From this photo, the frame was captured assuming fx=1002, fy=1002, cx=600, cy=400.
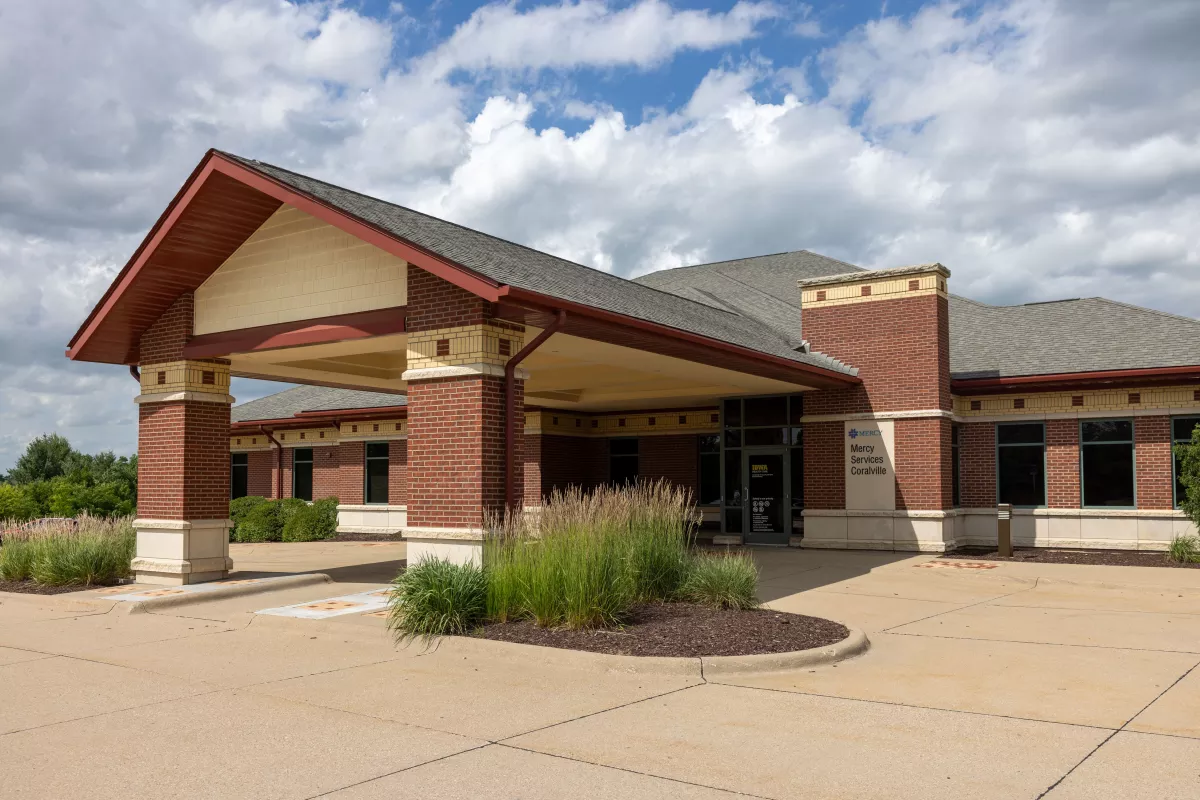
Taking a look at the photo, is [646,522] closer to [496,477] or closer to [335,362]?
[496,477]

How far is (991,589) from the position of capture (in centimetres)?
1375

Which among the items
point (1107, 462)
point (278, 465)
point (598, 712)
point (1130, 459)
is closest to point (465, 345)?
point (598, 712)

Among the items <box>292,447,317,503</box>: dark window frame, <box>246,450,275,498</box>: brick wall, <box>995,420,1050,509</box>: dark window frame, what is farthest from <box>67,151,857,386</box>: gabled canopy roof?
<box>246,450,275,498</box>: brick wall

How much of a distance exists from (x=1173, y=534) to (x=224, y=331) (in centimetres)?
1674

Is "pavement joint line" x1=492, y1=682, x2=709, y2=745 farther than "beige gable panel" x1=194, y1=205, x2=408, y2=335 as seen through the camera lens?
No

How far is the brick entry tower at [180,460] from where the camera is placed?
14.4 meters

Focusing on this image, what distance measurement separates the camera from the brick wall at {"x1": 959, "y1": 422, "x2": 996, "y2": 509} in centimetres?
2017

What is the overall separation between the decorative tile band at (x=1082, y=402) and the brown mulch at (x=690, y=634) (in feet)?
38.0

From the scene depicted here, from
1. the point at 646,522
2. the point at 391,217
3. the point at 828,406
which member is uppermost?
the point at 391,217

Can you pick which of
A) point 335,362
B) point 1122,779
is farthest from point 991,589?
point 335,362

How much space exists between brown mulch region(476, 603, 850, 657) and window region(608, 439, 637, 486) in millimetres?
16768

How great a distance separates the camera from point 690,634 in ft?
29.5

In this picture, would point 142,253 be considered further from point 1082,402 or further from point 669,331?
point 1082,402

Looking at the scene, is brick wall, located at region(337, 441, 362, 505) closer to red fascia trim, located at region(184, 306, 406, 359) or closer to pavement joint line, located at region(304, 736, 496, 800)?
red fascia trim, located at region(184, 306, 406, 359)
